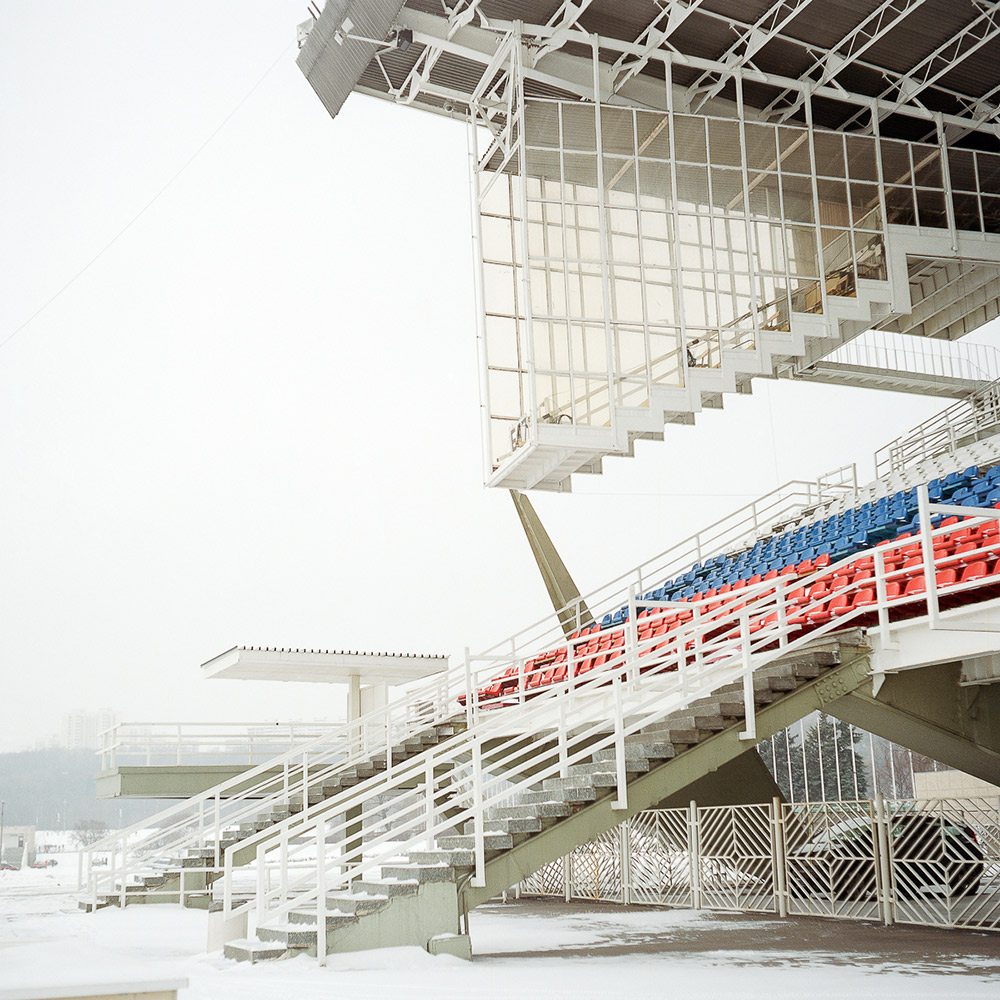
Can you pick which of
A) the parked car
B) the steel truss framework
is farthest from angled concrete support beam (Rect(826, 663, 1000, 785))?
the steel truss framework

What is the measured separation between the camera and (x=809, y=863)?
1463 cm

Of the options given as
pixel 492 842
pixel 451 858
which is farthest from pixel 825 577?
pixel 451 858

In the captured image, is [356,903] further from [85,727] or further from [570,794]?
[85,727]

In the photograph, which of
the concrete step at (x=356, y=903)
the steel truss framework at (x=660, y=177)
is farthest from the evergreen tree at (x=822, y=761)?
the concrete step at (x=356, y=903)

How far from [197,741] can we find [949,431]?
742 inches

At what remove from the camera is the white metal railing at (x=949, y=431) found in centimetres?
2655

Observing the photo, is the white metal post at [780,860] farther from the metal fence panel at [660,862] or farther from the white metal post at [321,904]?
the white metal post at [321,904]

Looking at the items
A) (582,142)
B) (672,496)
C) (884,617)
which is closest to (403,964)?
(884,617)

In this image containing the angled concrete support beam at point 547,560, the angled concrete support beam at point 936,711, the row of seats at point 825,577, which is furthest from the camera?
the angled concrete support beam at point 547,560

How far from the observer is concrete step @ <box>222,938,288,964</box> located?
31.6ft

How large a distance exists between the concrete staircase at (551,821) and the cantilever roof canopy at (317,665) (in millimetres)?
11833

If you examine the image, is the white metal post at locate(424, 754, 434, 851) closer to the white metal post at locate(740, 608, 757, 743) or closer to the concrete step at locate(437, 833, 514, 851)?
the concrete step at locate(437, 833, 514, 851)

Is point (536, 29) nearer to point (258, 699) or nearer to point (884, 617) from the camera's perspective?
point (884, 617)

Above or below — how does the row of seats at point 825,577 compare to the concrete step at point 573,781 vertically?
above
